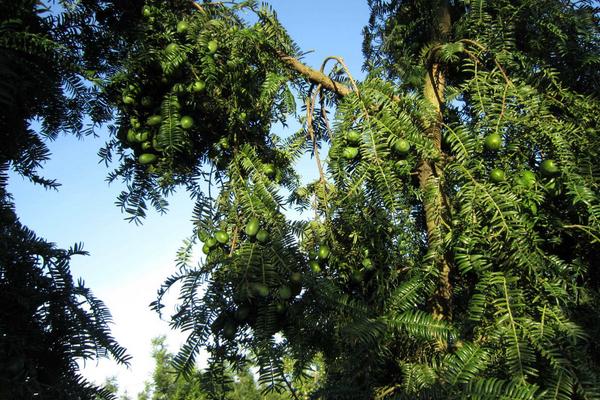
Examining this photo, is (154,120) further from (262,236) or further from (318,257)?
(318,257)

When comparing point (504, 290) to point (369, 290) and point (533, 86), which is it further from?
point (533, 86)

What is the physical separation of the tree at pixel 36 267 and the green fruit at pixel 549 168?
1.16 m

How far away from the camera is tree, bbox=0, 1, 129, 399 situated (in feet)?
3.22

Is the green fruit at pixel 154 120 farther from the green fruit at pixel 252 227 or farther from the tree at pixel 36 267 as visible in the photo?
the green fruit at pixel 252 227

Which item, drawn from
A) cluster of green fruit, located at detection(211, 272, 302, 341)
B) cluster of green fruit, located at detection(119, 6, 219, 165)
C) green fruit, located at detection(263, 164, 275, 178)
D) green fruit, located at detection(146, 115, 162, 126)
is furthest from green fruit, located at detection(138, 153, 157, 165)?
cluster of green fruit, located at detection(211, 272, 302, 341)

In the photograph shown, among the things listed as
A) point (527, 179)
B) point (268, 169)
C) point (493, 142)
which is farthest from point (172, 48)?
point (527, 179)

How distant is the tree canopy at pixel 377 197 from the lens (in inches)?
45.1

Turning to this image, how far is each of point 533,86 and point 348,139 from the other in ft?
2.08

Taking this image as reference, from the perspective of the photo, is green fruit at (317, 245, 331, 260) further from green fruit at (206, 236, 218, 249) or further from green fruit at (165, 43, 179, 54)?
green fruit at (165, 43, 179, 54)

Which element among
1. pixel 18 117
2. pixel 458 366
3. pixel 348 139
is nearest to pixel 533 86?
pixel 348 139

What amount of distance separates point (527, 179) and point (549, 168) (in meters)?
0.08

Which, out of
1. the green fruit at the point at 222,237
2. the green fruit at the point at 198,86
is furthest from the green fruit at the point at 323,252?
the green fruit at the point at 198,86

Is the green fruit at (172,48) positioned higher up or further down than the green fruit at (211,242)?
higher up

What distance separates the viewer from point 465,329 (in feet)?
4.10
